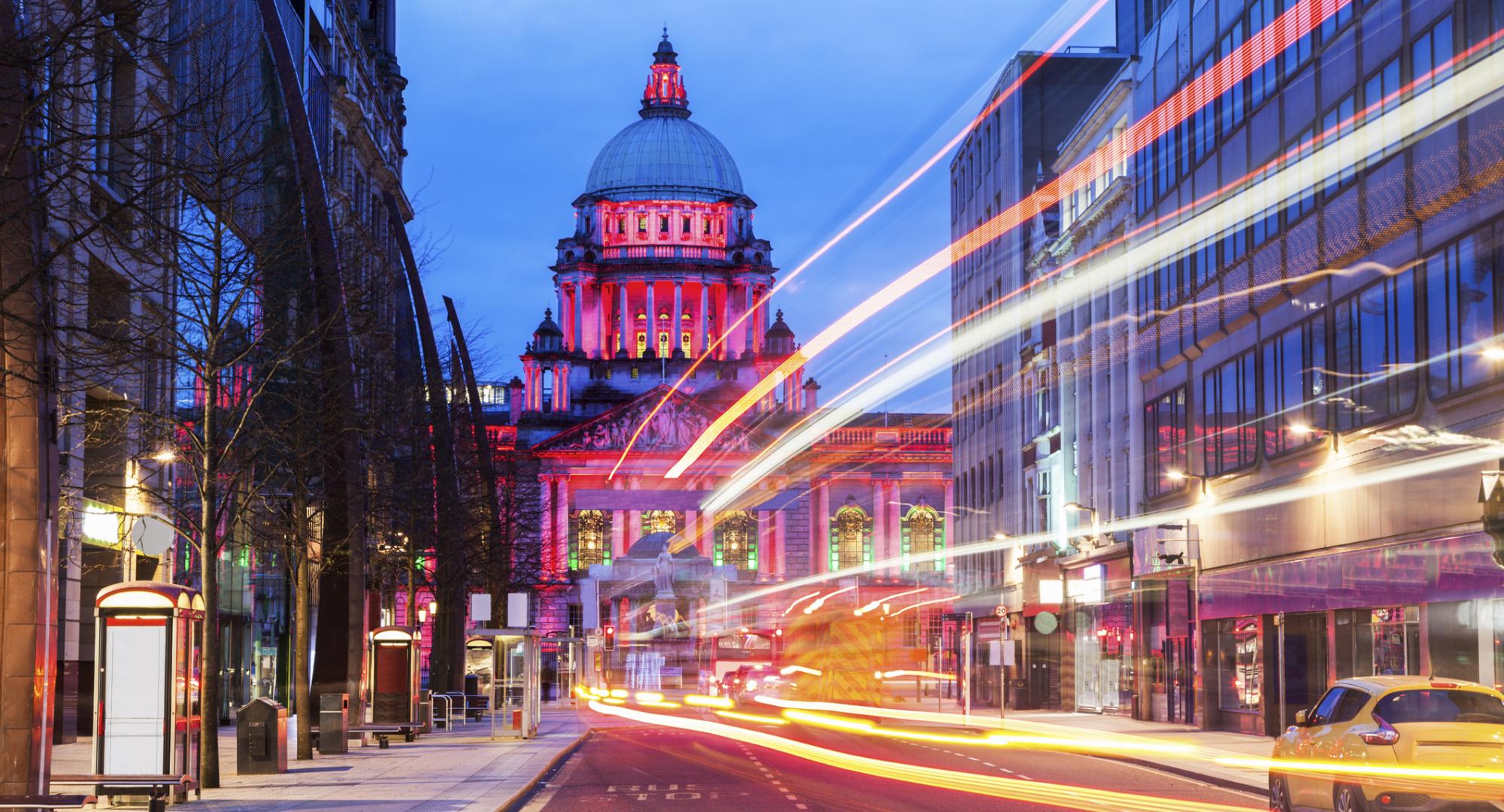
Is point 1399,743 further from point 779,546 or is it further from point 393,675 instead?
point 779,546

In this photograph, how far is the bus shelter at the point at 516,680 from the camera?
43062 mm

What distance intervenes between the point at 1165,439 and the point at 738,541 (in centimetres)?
11049

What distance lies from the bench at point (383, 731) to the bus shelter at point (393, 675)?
1.04 ft

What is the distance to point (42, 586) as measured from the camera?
675 inches

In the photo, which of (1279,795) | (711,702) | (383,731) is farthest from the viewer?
(711,702)

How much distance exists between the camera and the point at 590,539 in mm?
159250

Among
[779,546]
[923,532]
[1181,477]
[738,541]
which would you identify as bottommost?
[1181,477]

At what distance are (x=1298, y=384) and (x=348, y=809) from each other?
962 inches

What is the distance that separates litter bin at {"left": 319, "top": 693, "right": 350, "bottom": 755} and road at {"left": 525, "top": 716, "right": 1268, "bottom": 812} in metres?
4.01

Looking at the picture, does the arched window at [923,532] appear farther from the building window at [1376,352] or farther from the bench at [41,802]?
the bench at [41,802]

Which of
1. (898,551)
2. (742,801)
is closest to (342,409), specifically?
(742,801)

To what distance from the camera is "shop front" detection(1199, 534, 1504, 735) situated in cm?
3095

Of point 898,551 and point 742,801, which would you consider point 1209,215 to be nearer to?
point 742,801

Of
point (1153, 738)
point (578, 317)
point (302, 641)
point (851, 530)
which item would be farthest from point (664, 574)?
point (302, 641)
